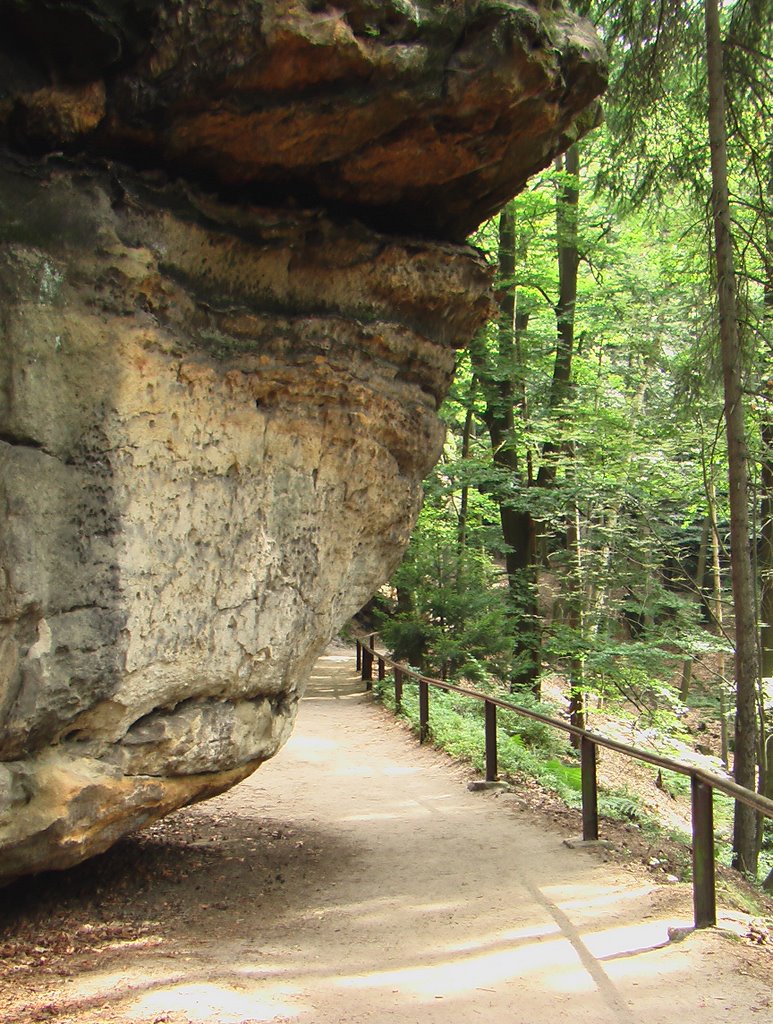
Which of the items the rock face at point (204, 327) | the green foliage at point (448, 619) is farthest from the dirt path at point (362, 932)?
the green foliage at point (448, 619)

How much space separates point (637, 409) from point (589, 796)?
424 inches

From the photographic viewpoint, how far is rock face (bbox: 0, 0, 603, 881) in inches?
176

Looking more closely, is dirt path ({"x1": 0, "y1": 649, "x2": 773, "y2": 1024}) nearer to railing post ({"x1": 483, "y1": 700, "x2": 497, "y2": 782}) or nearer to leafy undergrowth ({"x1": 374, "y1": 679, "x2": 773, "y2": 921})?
leafy undergrowth ({"x1": 374, "y1": 679, "x2": 773, "y2": 921})

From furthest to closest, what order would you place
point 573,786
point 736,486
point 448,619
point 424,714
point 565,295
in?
point 565,295, point 448,619, point 424,714, point 573,786, point 736,486

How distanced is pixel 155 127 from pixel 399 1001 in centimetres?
485

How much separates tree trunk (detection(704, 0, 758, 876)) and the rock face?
3.46 metres

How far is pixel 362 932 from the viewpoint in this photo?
5223 millimetres

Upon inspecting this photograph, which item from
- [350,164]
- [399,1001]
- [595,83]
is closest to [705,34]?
[595,83]

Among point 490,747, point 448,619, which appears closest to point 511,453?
point 448,619

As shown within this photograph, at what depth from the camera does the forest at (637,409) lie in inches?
355

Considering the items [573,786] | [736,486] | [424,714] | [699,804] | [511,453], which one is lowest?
[573,786]

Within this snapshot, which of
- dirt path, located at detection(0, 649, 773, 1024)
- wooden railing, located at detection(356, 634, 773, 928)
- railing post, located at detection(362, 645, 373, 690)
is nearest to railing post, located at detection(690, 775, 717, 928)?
wooden railing, located at detection(356, 634, 773, 928)

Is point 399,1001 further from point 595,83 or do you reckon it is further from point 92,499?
point 595,83

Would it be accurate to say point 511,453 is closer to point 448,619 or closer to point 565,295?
point 565,295
